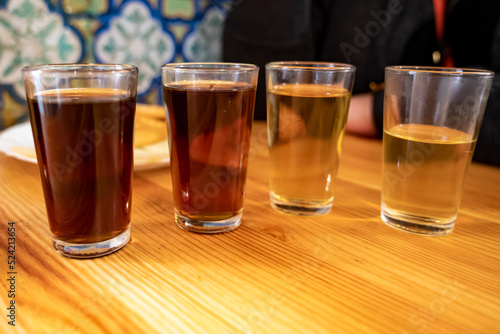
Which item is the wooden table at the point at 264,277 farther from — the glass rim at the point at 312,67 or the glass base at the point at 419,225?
the glass rim at the point at 312,67

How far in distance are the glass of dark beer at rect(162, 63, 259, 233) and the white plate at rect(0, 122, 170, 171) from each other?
0.22m

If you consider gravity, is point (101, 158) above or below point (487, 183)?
above

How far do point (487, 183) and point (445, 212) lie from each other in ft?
1.08

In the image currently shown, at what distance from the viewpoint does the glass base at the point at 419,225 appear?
2.11 feet

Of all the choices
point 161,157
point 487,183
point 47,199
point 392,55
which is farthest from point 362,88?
point 47,199

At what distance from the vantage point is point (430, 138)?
2.05 ft

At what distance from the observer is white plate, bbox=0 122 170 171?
830mm

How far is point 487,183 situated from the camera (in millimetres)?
892

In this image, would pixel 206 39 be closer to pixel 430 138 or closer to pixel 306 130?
pixel 306 130

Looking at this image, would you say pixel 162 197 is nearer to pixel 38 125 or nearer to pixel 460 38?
pixel 38 125

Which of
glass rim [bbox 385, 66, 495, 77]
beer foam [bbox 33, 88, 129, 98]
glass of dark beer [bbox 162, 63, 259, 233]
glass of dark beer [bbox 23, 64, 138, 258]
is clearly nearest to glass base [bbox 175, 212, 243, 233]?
glass of dark beer [bbox 162, 63, 259, 233]

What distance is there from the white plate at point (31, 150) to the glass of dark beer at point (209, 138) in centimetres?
22

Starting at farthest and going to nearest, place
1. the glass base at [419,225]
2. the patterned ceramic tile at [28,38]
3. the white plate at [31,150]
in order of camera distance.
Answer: the patterned ceramic tile at [28,38] → the white plate at [31,150] → the glass base at [419,225]

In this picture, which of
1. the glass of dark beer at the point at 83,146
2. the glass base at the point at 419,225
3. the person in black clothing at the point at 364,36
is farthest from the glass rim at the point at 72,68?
the person in black clothing at the point at 364,36
